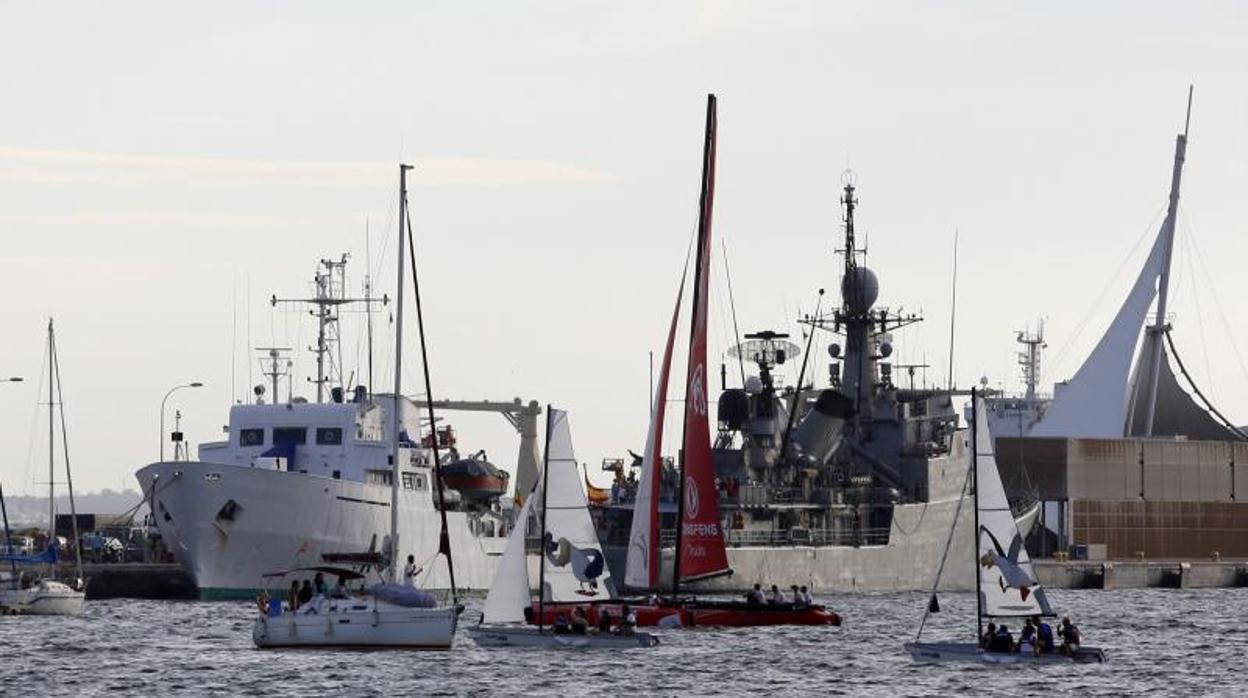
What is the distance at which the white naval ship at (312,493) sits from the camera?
90.4 meters

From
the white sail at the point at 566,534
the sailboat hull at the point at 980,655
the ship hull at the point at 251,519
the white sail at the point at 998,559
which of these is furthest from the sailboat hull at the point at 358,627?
the ship hull at the point at 251,519

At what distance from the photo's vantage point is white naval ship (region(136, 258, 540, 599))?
90.4 meters

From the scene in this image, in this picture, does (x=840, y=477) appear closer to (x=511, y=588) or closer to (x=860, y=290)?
(x=860, y=290)

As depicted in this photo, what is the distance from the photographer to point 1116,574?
4847 inches

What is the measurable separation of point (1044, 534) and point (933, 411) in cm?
2066

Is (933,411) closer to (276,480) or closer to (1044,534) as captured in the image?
(1044,534)

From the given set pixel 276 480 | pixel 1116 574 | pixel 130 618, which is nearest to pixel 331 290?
pixel 276 480

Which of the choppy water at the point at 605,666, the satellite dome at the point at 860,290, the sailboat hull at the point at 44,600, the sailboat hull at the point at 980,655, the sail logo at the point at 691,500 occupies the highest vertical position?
the satellite dome at the point at 860,290

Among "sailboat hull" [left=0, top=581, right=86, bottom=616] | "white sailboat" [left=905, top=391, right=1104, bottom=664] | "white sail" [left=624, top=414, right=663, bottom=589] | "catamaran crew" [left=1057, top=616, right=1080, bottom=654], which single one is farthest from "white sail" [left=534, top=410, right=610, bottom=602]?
"sailboat hull" [left=0, top=581, right=86, bottom=616]

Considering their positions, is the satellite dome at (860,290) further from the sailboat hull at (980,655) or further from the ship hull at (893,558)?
the sailboat hull at (980,655)

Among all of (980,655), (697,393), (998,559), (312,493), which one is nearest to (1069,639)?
(980,655)

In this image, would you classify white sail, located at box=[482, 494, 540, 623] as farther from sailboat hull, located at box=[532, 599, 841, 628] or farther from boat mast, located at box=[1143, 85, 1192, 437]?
boat mast, located at box=[1143, 85, 1192, 437]

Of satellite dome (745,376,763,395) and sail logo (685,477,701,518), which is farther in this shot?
satellite dome (745,376,763,395)

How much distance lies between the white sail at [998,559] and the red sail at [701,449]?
10.7m
